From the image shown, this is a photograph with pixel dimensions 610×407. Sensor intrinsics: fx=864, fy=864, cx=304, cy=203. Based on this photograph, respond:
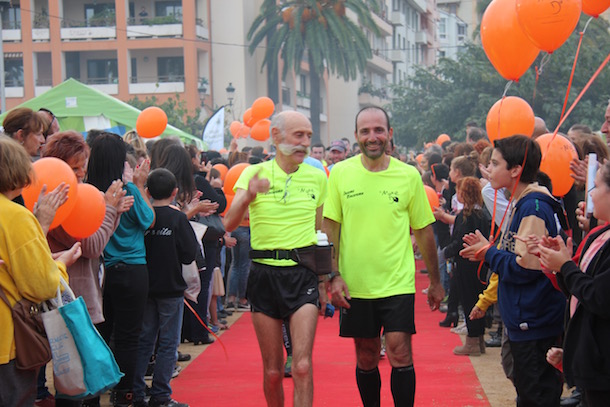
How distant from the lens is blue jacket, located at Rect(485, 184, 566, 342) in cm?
544

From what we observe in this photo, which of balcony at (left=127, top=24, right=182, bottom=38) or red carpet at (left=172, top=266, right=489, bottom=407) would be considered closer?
red carpet at (left=172, top=266, right=489, bottom=407)

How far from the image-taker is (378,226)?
6.07 m

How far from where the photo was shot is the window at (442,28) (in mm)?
90688

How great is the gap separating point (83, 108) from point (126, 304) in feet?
35.3

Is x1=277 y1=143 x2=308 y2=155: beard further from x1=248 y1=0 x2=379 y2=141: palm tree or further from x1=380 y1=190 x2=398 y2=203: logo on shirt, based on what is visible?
x1=248 y1=0 x2=379 y2=141: palm tree

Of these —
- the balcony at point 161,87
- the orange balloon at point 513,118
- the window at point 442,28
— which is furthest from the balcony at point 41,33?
the window at point 442,28

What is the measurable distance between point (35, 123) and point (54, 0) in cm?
4340

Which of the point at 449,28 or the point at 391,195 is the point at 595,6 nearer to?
the point at 391,195

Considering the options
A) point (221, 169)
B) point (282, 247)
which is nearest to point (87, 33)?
point (221, 169)

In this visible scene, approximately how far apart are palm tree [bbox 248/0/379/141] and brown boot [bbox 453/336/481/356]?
2992 cm

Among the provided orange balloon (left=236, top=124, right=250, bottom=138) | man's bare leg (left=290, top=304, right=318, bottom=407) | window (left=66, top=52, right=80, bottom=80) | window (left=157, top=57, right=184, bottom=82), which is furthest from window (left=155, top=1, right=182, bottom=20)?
man's bare leg (left=290, top=304, right=318, bottom=407)

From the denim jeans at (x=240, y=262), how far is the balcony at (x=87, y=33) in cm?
3601

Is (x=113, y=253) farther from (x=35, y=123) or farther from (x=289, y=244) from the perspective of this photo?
(x=289, y=244)

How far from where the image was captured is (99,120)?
17.2m
